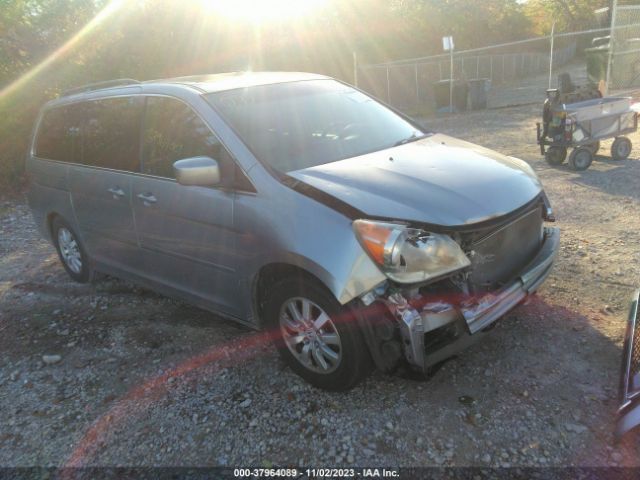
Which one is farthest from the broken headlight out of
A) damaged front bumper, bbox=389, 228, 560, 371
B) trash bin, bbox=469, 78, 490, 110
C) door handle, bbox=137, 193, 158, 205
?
trash bin, bbox=469, 78, 490, 110

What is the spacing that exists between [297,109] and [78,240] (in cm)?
262

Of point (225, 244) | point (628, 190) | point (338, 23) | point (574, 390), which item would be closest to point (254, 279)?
point (225, 244)

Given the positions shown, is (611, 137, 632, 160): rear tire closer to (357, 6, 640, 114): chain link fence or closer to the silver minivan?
(357, 6, 640, 114): chain link fence

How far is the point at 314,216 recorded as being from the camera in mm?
2895

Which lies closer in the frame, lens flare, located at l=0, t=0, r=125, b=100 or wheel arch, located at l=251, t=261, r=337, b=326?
wheel arch, located at l=251, t=261, r=337, b=326

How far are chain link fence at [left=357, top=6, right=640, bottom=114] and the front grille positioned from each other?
20.1 feet

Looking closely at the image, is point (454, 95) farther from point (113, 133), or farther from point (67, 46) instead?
point (113, 133)

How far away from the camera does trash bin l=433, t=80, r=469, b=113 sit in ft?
56.4

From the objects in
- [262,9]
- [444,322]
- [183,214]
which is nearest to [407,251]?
[444,322]

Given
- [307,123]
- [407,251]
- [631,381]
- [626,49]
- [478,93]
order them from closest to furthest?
[631,381] → [407,251] → [307,123] → [626,49] → [478,93]

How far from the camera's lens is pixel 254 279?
3271 mm

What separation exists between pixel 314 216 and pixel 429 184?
71 centimetres

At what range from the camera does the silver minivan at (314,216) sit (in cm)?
275

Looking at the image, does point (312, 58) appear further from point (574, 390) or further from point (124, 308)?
point (574, 390)
